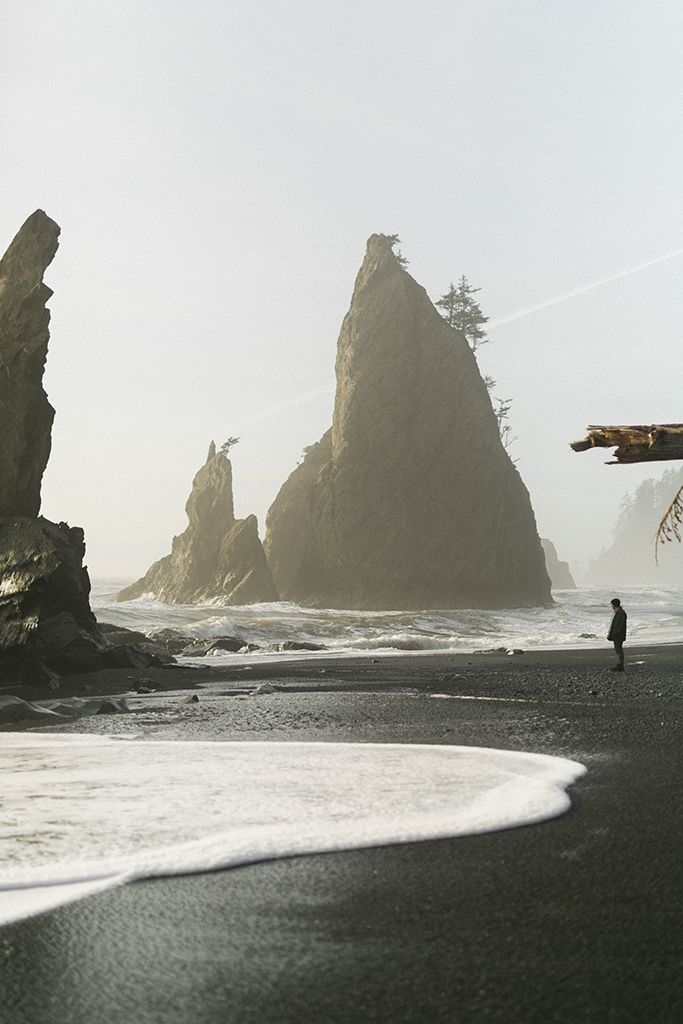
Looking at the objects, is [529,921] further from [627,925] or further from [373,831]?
[373,831]

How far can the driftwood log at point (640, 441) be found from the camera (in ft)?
29.4

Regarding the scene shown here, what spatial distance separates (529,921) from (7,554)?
17.2 meters

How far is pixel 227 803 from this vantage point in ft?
16.9

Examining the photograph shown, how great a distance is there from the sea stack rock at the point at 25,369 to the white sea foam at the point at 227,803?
554 inches

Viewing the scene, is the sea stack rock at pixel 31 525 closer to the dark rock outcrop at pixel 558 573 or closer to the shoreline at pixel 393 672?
the shoreline at pixel 393 672

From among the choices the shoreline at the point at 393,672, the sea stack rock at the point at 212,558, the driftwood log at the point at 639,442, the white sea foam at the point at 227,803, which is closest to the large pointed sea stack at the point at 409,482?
the sea stack rock at the point at 212,558

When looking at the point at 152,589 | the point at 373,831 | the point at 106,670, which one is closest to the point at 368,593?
the point at 152,589

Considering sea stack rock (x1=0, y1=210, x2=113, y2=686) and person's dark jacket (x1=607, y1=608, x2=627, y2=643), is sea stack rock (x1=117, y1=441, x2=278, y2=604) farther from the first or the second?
person's dark jacket (x1=607, y1=608, x2=627, y2=643)

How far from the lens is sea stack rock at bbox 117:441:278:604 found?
5950 cm

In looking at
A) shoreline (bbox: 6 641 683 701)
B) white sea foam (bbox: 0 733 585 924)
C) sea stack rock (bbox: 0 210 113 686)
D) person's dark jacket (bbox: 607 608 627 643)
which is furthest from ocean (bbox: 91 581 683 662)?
white sea foam (bbox: 0 733 585 924)

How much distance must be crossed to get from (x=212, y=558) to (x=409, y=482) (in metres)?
18.7

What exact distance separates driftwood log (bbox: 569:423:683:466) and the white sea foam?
3.85 meters

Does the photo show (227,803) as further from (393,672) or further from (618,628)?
(618,628)

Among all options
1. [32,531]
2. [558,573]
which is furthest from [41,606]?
[558,573]
